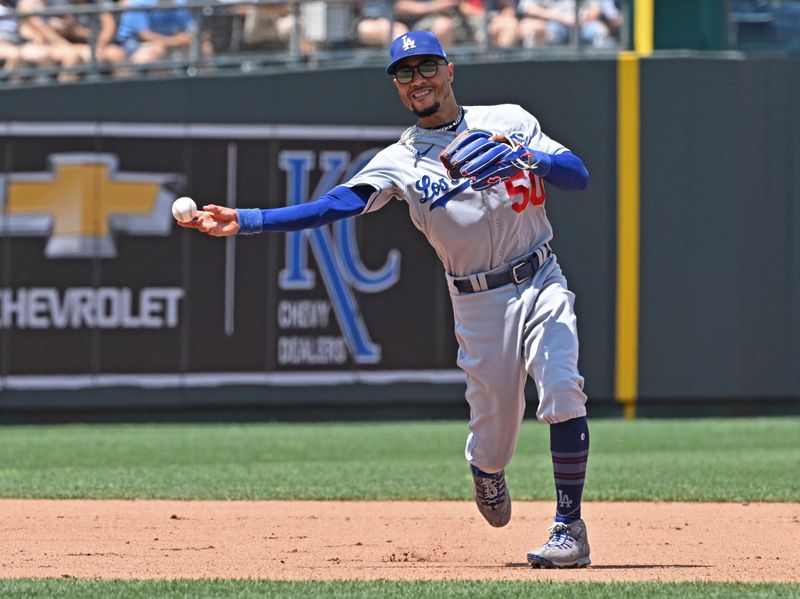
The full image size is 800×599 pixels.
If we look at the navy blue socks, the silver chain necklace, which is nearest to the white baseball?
the silver chain necklace

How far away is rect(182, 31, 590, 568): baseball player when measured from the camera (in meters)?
5.04

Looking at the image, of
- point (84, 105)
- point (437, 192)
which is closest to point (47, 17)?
point (84, 105)

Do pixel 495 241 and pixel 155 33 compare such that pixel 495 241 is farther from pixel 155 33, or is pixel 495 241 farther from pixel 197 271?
pixel 155 33

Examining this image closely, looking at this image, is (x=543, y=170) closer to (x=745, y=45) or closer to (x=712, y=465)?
(x=712, y=465)

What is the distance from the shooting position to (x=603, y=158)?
1421cm

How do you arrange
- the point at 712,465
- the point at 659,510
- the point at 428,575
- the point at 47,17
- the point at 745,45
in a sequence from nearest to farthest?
the point at 428,575, the point at 659,510, the point at 712,465, the point at 47,17, the point at 745,45

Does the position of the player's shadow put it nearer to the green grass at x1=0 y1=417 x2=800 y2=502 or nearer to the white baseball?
the white baseball

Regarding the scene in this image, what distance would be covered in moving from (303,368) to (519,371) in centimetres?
855

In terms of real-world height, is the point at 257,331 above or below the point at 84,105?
below

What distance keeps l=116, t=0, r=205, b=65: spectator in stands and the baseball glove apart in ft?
29.3

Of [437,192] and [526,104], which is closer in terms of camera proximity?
[437,192]

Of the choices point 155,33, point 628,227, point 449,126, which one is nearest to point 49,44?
point 155,33

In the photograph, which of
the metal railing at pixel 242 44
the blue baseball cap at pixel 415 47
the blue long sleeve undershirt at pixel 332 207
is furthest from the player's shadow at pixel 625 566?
the metal railing at pixel 242 44

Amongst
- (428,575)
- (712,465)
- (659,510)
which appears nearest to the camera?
(428,575)
